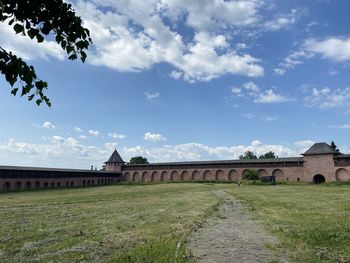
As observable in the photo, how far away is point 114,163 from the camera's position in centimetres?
9212

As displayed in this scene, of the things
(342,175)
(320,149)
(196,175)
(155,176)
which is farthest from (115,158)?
(342,175)

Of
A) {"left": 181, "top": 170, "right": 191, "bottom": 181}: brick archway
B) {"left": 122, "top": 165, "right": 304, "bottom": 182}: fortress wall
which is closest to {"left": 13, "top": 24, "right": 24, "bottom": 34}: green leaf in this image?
{"left": 122, "top": 165, "right": 304, "bottom": 182}: fortress wall

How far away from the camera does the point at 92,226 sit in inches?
429

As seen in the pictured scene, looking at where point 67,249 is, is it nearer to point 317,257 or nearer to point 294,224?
point 317,257

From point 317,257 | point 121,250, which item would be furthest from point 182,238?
point 317,257

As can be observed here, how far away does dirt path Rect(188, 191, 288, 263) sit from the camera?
6523mm

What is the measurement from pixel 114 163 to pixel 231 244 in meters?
86.4

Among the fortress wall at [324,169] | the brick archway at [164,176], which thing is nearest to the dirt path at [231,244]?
the fortress wall at [324,169]

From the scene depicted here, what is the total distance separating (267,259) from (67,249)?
14.1 ft

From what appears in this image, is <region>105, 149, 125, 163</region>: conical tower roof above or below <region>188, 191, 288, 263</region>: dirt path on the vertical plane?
above

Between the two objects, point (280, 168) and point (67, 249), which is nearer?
point (67, 249)

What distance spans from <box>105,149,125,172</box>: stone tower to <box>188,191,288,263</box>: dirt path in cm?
8284

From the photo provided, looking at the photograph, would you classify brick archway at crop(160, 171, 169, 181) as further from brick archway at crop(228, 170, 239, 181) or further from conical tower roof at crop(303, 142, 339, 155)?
conical tower roof at crop(303, 142, 339, 155)

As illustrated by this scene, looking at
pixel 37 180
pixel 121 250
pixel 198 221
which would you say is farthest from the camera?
pixel 37 180
